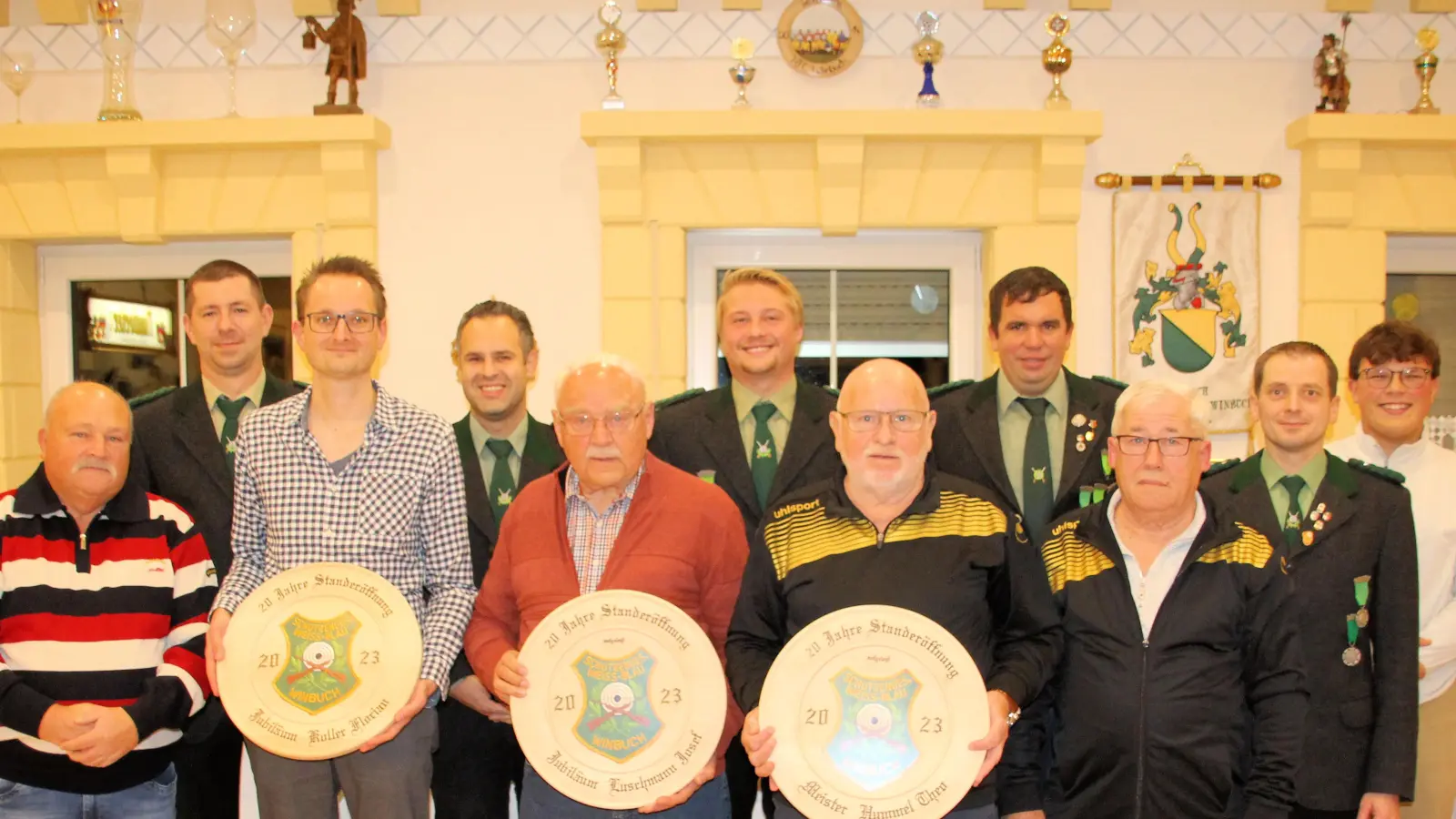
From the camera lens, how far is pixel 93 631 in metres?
2.37

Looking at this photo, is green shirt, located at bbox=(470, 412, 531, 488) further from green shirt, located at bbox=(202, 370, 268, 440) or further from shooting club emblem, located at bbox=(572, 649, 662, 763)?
shooting club emblem, located at bbox=(572, 649, 662, 763)

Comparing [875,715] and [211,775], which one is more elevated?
[875,715]

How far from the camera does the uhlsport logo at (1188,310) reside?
3992 millimetres

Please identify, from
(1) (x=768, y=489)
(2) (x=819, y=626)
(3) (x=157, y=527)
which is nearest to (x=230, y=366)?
(3) (x=157, y=527)

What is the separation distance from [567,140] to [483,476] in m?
1.65

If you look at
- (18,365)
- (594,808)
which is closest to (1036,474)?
(594,808)

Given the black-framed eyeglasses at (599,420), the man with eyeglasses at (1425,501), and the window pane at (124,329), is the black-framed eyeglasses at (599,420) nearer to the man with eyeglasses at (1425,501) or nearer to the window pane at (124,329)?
the man with eyeglasses at (1425,501)

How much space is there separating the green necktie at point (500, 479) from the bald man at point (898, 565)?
88cm

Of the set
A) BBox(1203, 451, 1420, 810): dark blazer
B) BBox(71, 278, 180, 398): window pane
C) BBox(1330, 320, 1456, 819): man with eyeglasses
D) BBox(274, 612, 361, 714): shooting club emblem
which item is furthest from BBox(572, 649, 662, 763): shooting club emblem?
BBox(71, 278, 180, 398): window pane

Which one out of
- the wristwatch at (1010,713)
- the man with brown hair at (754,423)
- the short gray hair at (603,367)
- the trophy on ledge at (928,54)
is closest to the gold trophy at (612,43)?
the trophy on ledge at (928,54)

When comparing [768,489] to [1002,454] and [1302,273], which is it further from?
[1302,273]

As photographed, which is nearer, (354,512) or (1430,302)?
(354,512)

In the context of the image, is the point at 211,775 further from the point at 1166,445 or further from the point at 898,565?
the point at 1166,445

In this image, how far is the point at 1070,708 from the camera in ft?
7.02
